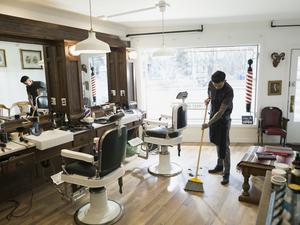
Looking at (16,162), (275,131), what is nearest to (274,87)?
(275,131)

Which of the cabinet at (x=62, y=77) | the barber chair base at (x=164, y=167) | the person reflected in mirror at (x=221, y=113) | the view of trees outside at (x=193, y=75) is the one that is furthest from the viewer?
the view of trees outside at (x=193, y=75)

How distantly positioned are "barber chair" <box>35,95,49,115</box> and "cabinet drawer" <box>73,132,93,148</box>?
2.10ft

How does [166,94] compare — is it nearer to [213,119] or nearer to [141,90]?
[141,90]

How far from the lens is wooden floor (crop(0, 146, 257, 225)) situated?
2449 millimetres

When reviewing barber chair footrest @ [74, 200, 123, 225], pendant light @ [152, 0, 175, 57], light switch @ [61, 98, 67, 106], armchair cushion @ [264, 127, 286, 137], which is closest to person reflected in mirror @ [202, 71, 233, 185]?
pendant light @ [152, 0, 175, 57]

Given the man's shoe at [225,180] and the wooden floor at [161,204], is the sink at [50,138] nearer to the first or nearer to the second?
the wooden floor at [161,204]

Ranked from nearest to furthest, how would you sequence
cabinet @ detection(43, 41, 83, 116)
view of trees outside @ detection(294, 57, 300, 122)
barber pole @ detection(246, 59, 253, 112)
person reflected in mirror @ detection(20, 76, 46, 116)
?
person reflected in mirror @ detection(20, 76, 46, 116)
cabinet @ detection(43, 41, 83, 116)
view of trees outside @ detection(294, 57, 300, 122)
barber pole @ detection(246, 59, 253, 112)

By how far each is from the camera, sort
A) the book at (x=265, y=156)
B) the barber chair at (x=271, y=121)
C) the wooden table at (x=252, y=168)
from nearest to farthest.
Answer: the wooden table at (x=252, y=168) < the book at (x=265, y=156) < the barber chair at (x=271, y=121)

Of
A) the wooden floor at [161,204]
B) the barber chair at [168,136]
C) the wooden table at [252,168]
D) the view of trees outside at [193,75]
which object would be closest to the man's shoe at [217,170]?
the wooden floor at [161,204]

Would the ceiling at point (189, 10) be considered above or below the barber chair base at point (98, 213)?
above

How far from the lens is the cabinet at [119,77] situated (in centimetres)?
448

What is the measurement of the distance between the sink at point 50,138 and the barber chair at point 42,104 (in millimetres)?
386

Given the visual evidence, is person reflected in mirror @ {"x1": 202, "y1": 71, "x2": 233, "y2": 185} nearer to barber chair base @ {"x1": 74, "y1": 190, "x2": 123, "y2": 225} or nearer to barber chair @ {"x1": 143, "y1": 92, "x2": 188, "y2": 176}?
barber chair @ {"x1": 143, "y1": 92, "x2": 188, "y2": 176}

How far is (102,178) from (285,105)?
3.89 meters
